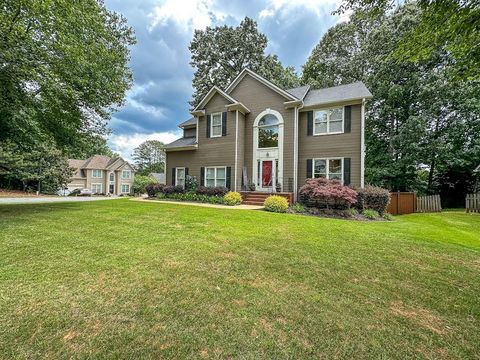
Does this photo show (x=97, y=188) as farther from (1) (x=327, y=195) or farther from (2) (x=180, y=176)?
(1) (x=327, y=195)

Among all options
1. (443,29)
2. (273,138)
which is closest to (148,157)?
(273,138)

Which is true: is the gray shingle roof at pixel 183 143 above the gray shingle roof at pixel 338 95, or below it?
below

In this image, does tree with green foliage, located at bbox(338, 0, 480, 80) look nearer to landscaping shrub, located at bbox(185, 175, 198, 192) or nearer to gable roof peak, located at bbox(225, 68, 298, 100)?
gable roof peak, located at bbox(225, 68, 298, 100)

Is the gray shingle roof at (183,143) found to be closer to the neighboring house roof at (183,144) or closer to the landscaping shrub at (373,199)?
the neighboring house roof at (183,144)

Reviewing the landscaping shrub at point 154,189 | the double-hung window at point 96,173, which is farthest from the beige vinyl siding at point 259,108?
the double-hung window at point 96,173

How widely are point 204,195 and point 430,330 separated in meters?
12.6

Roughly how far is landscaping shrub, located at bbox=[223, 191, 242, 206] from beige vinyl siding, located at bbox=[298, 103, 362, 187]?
410 centimetres

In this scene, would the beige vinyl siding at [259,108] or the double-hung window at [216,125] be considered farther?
the double-hung window at [216,125]

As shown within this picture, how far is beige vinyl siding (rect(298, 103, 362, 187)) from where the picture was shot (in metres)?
12.7

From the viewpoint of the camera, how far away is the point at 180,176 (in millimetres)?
16938

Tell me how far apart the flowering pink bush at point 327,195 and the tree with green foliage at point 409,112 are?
9.78 meters

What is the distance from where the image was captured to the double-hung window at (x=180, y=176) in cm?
1680

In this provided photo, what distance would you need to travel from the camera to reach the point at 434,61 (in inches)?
680

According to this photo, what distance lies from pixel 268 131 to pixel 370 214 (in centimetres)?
774
